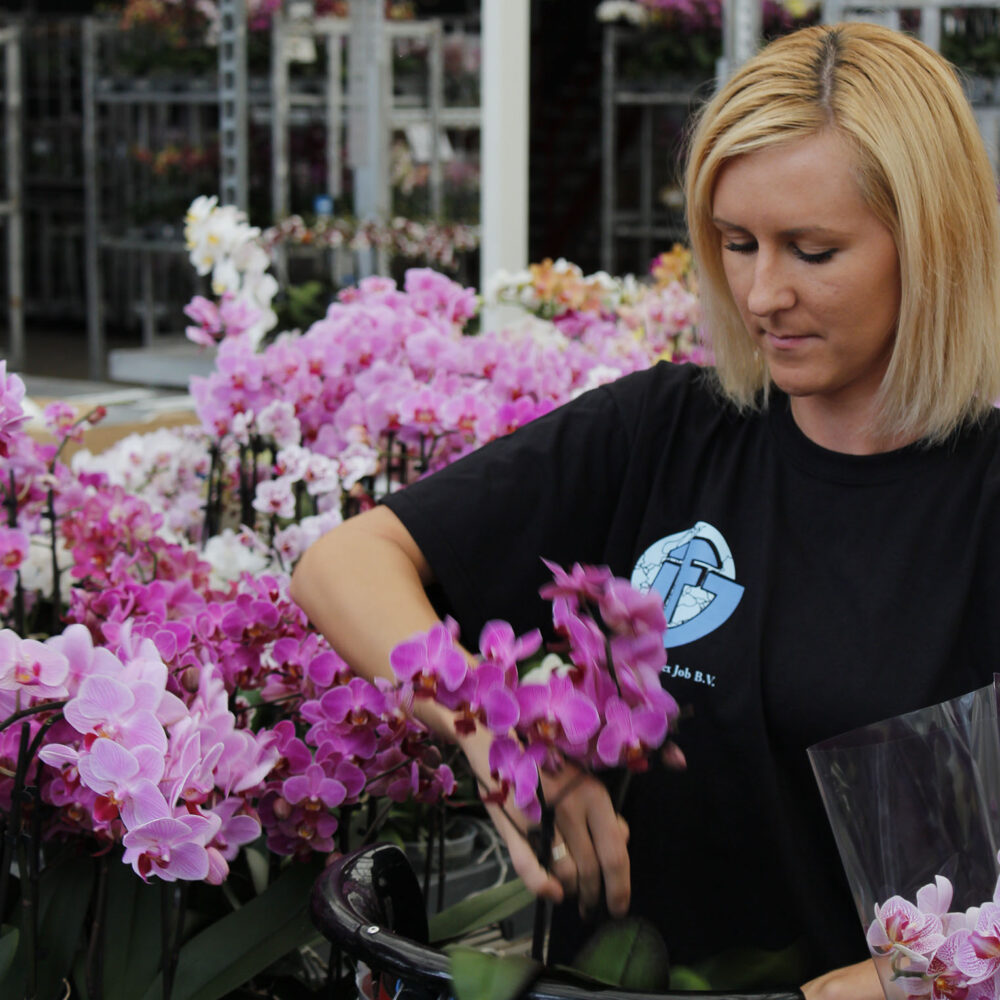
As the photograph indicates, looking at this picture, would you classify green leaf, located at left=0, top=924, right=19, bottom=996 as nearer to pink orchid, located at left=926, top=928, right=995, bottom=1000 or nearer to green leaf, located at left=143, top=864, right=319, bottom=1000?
green leaf, located at left=143, top=864, right=319, bottom=1000

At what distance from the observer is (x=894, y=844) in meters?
0.69

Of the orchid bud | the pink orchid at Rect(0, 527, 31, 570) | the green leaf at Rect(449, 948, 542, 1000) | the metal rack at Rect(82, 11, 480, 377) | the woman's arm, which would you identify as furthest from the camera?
the metal rack at Rect(82, 11, 480, 377)

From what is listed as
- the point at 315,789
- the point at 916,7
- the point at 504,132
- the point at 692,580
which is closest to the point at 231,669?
the point at 315,789

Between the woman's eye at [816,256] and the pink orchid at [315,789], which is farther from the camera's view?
the woman's eye at [816,256]

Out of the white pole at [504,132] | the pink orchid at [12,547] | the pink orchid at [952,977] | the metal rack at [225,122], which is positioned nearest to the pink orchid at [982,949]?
the pink orchid at [952,977]

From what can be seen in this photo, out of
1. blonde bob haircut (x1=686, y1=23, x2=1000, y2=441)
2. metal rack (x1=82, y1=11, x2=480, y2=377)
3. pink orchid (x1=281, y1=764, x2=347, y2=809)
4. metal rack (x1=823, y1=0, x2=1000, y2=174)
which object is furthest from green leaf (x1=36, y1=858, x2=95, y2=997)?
metal rack (x1=82, y1=11, x2=480, y2=377)

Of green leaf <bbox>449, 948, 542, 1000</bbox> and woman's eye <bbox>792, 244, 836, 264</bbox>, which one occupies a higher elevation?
woman's eye <bbox>792, 244, 836, 264</bbox>

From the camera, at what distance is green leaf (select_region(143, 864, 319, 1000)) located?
3.12 ft

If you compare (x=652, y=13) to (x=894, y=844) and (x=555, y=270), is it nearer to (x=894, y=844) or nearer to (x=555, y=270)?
(x=555, y=270)

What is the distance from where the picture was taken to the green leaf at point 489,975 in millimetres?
600

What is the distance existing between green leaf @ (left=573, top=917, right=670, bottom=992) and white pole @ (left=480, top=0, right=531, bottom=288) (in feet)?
7.24

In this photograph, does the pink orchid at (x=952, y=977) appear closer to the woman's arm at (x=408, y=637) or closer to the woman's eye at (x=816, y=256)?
the woman's arm at (x=408, y=637)

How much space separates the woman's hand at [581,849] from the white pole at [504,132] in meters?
2.15

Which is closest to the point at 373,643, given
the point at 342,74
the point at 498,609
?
the point at 498,609
